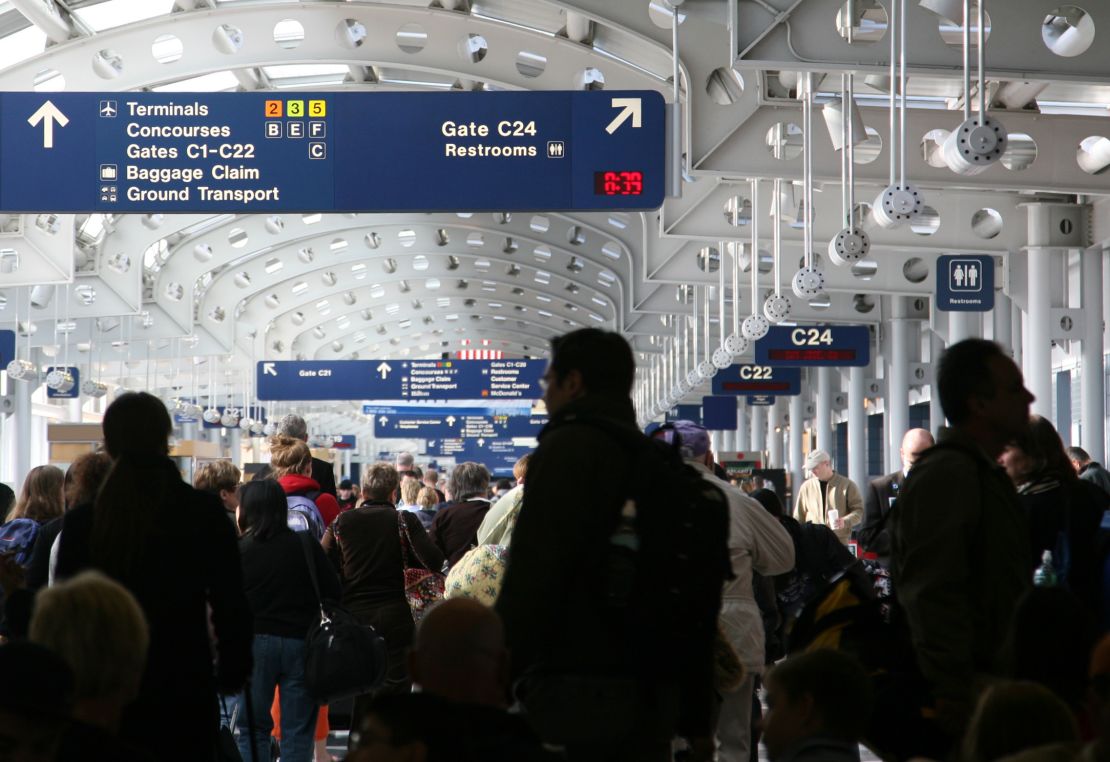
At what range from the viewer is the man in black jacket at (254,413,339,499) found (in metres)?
8.13

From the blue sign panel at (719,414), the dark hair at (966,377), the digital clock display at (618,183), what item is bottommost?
the dark hair at (966,377)

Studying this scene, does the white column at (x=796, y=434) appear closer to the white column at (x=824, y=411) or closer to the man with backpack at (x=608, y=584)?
the white column at (x=824, y=411)

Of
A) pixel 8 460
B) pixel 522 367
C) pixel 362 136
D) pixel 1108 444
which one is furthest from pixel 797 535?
pixel 8 460

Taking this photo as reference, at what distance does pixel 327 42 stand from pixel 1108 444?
10334mm

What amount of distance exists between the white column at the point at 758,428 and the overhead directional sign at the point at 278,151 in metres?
30.9

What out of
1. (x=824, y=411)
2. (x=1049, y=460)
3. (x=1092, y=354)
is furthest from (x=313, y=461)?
(x=824, y=411)

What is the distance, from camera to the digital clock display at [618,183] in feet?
34.7

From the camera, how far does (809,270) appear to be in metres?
11.7

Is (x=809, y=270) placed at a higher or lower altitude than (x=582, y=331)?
A: higher

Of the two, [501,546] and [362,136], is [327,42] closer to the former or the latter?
[362,136]

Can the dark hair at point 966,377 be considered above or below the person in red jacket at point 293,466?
above

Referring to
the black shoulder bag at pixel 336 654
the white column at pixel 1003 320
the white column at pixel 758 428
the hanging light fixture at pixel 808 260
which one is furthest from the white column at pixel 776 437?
the black shoulder bag at pixel 336 654

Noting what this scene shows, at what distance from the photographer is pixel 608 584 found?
10.5ft

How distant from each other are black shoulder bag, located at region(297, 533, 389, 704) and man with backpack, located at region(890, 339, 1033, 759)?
3.42 meters
